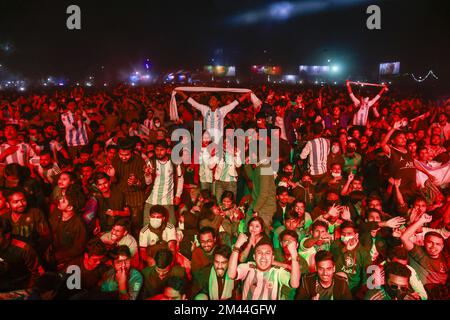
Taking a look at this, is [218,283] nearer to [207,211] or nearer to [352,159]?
[207,211]

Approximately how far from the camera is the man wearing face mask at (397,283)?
3676 mm

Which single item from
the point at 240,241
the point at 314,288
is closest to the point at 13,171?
the point at 240,241

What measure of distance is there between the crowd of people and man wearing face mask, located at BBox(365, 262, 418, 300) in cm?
1

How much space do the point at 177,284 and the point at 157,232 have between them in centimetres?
113

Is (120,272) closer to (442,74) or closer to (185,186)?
(185,186)

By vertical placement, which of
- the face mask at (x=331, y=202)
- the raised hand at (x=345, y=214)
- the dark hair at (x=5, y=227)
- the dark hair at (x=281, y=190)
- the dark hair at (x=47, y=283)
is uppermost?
the dark hair at (x=281, y=190)

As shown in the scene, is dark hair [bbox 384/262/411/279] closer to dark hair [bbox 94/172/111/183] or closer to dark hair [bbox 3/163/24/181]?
dark hair [bbox 94/172/111/183]

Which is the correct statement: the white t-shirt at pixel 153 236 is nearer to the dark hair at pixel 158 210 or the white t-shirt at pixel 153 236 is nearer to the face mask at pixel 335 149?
the dark hair at pixel 158 210

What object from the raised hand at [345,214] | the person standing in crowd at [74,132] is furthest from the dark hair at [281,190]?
the person standing in crowd at [74,132]

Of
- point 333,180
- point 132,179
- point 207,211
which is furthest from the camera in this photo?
point 333,180

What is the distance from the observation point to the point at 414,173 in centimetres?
595

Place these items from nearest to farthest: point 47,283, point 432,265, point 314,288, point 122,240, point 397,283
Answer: point 47,283
point 397,283
point 314,288
point 432,265
point 122,240

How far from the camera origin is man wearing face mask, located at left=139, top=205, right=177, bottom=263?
4.68 meters

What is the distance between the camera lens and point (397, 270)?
12.2 ft
